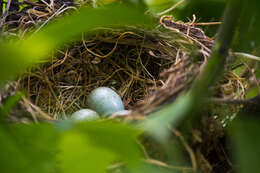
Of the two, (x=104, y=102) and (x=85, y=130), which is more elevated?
(x=85, y=130)

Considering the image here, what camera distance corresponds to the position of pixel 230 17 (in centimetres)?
38

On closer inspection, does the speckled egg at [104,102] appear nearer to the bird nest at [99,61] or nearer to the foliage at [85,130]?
the bird nest at [99,61]

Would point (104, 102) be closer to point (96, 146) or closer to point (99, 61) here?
point (99, 61)

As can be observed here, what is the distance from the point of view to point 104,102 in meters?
1.12

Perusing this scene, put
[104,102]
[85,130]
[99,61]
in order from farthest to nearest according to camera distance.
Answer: [99,61], [104,102], [85,130]

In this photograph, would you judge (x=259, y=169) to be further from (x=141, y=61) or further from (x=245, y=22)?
(x=141, y=61)

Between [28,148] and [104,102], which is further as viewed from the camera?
[104,102]

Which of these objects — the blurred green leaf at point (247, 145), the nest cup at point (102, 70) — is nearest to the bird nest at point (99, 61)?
the nest cup at point (102, 70)

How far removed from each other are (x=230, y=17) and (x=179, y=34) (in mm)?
612

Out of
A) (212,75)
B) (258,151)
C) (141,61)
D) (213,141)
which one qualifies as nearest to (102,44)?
(141,61)

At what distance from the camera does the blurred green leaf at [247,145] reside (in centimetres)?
30

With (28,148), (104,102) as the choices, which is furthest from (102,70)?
(28,148)

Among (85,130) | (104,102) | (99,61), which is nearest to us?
(85,130)

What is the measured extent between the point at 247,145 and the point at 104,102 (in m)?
0.83
